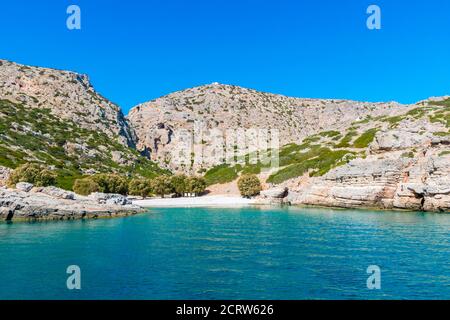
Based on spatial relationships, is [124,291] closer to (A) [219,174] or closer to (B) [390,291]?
(B) [390,291]

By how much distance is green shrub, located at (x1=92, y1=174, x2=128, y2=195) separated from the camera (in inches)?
4751

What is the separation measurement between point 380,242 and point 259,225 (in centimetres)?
2194

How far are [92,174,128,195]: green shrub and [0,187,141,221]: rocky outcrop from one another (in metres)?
39.3

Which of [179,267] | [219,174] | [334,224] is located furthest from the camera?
[219,174]

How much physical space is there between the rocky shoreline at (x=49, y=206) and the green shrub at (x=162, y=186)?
5377 centimetres

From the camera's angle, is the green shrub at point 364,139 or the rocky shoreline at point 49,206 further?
the green shrub at point 364,139

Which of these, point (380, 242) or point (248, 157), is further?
point (248, 157)

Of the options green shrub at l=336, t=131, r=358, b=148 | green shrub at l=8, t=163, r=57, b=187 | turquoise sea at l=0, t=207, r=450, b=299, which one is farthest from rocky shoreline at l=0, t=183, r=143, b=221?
green shrub at l=336, t=131, r=358, b=148

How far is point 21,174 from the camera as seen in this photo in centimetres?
10412

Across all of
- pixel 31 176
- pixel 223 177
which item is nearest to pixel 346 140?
pixel 223 177

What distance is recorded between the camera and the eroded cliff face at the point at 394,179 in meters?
78.8

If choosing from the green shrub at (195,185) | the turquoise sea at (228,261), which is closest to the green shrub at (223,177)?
the green shrub at (195,185)

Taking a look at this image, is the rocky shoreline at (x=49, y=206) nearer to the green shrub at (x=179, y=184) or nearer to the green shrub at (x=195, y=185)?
the green shrub at (x=179, y=184)
